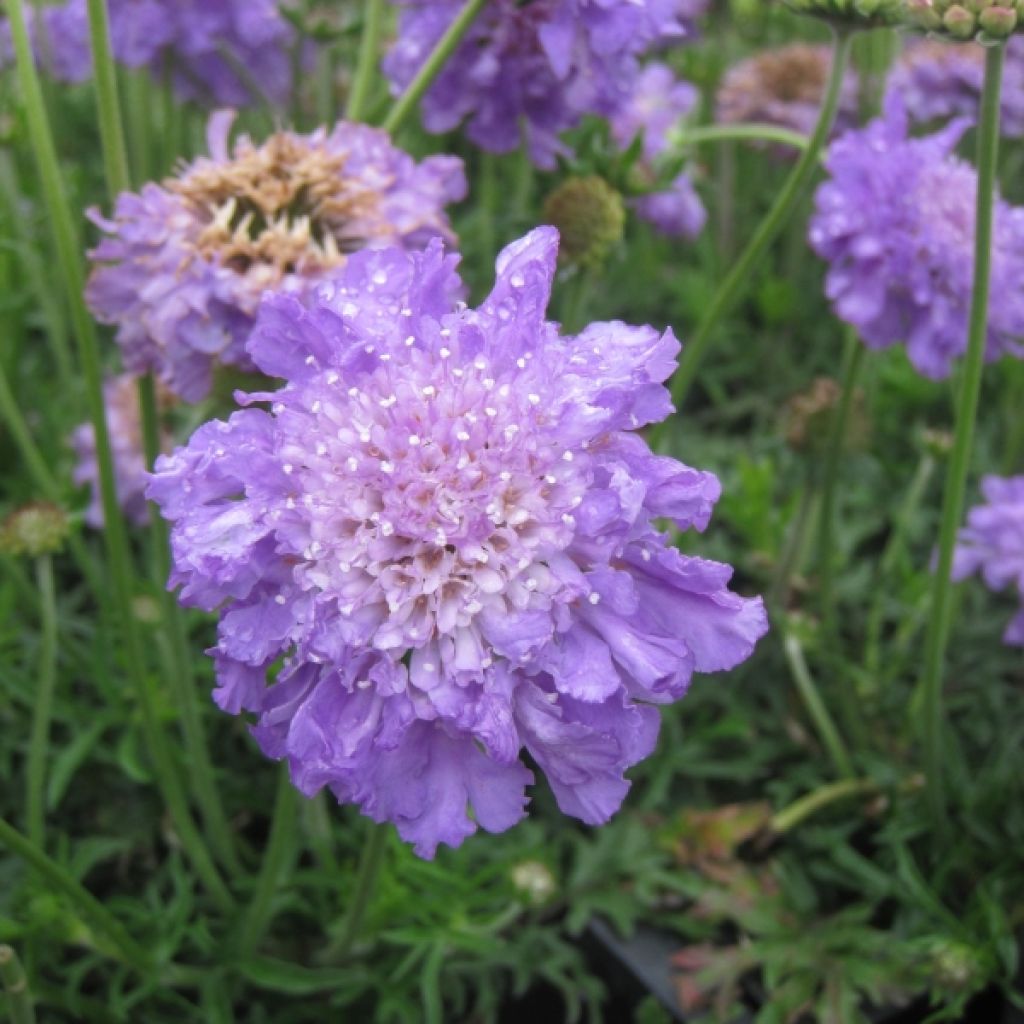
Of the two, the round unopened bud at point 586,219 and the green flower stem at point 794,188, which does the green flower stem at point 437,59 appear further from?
the green flower stem at point 794,188

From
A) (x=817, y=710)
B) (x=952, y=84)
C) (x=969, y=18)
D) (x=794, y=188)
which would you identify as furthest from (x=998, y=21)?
(x=952, y=84)

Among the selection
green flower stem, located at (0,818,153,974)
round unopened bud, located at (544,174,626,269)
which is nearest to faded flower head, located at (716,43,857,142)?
round unopened bud, located at (544,174,626,269)

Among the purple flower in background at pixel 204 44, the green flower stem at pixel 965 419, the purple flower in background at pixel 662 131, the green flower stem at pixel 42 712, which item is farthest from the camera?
the purple flower in background at pixel 662 131

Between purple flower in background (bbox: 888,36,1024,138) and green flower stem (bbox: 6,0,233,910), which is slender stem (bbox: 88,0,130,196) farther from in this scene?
purple flower in background (bbox: 888,36,1024,138)

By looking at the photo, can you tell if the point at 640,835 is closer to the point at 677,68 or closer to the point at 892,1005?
the point at 892,1005

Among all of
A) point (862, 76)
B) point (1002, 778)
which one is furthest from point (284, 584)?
point (862, 76)

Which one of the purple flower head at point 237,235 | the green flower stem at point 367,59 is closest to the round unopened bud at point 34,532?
the purple flower head at point 237,235
